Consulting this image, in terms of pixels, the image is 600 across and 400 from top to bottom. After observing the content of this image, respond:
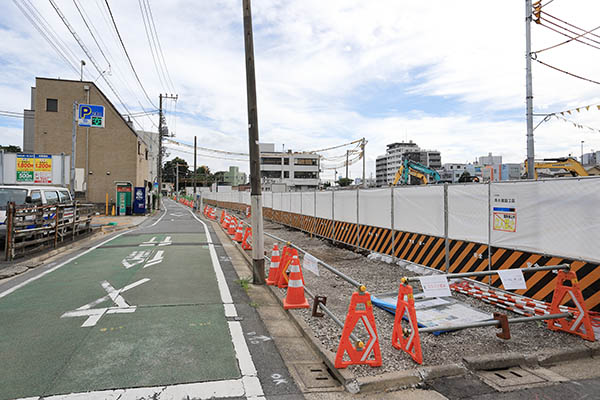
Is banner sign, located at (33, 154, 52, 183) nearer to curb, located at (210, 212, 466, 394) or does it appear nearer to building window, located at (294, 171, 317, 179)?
curb, located at (210, 212, 466, 394)

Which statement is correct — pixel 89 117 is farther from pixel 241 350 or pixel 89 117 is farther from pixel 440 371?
pixel 440 371

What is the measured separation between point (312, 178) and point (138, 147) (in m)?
71.1

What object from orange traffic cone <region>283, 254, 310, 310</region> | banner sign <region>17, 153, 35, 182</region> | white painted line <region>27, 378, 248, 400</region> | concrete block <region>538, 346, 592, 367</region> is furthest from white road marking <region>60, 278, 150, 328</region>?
banner sign <region>17, 153, 35, 182</region>

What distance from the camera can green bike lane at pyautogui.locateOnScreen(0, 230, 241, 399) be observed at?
3.81 m

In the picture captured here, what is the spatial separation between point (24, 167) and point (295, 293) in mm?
21445

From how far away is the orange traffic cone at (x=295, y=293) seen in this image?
6.30m

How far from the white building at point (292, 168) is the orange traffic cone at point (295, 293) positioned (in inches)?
3717

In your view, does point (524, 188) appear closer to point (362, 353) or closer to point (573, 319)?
point (573, 319)

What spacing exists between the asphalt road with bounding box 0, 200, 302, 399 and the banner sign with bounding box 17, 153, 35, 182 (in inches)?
590

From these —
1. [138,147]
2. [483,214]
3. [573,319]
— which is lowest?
[573,319]

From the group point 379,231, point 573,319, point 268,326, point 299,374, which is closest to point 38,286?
point 268,326

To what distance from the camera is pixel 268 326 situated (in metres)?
→ 5.59

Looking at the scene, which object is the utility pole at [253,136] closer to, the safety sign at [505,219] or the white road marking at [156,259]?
the white road marking at [156,259]

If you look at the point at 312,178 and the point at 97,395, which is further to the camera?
the point at 312,178
